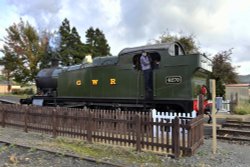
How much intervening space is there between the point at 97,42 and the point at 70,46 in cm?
770

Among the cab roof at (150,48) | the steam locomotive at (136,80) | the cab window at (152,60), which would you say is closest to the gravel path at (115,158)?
the steam locomotive at (136,80)

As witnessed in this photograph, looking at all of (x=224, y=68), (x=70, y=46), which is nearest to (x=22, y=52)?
(x=70, y=46)

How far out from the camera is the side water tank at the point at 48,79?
52.2ft

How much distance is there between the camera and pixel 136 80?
11.6 meters

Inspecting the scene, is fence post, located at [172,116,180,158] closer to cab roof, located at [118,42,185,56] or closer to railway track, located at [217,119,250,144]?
railway track, located at [217,119,250,144]

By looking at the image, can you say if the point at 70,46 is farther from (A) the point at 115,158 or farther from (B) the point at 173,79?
(A) the point at 115,158

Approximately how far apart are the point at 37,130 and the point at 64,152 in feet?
12.8

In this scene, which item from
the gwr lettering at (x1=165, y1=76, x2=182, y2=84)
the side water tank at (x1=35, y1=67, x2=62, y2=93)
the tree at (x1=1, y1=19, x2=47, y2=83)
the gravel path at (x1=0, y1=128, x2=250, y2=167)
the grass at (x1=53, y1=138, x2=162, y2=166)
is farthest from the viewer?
the tree at (x1=1, y1=19, x2=47, y2=83)

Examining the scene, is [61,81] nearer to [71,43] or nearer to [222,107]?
[222,107]

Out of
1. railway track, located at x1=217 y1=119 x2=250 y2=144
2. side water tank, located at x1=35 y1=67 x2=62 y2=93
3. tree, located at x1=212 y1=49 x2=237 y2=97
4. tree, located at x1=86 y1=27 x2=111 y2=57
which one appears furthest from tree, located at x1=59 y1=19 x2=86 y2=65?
railway track, located at x1=217 y1=119 x2=250 y2=144

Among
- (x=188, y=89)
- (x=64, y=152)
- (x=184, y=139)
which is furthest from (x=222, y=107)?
(x=64, y=152)

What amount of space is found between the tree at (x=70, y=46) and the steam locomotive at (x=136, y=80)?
3442cm

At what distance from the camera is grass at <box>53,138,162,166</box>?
292 inches

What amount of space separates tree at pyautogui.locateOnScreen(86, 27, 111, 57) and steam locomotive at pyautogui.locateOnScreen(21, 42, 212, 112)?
144ft
